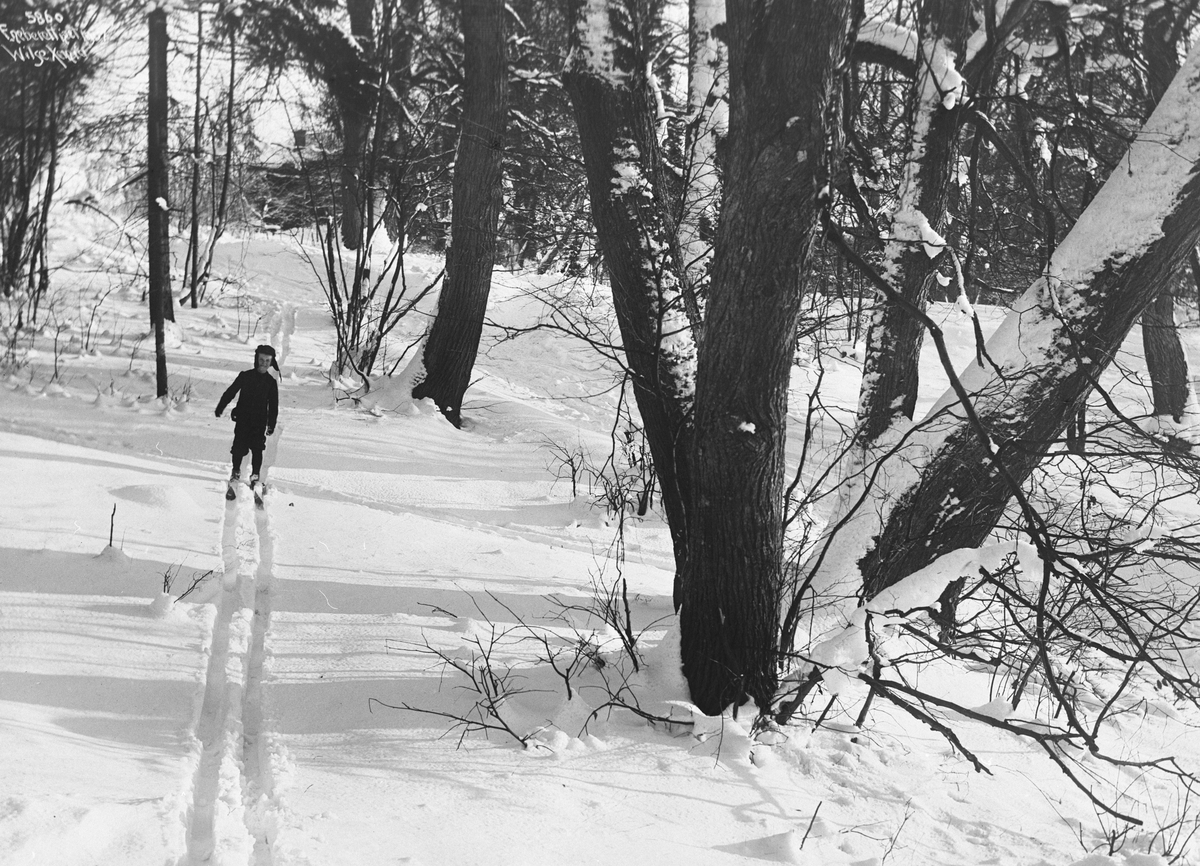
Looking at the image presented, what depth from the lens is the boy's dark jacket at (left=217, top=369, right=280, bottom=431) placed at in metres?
7.38

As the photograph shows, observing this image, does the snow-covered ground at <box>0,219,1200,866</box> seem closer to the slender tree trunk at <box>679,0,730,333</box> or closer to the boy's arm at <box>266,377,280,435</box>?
the boy's arm at <box>266,377,280,435</box>

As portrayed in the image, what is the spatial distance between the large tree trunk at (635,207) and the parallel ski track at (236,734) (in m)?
2.16

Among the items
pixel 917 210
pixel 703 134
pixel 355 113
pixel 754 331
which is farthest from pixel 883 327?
pixel 355 113

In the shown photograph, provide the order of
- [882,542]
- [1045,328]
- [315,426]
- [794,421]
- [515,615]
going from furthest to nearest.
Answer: [794,421] → [315,426] → [515,615] → [882,542] → [1045,328]

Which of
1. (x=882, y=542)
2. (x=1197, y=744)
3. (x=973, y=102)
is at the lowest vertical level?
(x=1197, y=744)

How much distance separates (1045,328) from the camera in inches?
159

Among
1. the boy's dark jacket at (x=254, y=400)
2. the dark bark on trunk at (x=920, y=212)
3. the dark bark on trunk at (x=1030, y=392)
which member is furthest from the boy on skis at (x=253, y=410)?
the dark bark on trunk at (x=1030, y=392)

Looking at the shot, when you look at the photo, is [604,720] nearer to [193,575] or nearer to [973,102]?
[193,575]

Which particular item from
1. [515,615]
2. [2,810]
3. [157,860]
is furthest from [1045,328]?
[2,810]

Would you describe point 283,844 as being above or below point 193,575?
below

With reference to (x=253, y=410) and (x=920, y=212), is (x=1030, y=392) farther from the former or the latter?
(x=253, y=410)

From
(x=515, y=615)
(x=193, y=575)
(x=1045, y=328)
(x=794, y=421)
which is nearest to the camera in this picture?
(x=1045, y=328)

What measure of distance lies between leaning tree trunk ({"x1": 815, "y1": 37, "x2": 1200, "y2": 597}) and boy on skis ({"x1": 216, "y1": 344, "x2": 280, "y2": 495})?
4943 mm

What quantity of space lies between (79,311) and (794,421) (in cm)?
1112
